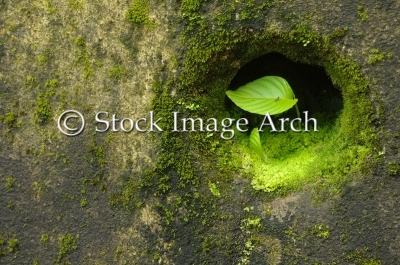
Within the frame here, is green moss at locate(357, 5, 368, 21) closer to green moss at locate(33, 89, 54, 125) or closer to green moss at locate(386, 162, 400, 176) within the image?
green moss at locate(386, 162, 400, 176)

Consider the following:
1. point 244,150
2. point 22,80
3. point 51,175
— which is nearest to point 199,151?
point 244,150

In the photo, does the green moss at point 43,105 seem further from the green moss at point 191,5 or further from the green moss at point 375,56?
the green moss at point 375,56

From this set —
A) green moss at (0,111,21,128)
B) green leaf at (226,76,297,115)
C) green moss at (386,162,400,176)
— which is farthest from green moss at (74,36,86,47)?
green moss at (386,162,400,176)

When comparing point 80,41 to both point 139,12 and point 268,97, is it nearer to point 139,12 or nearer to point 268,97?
point 139,12

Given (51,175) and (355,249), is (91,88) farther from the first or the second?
(355,249)

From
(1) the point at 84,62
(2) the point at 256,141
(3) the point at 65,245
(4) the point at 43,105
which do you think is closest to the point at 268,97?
(2) the point at 256,141

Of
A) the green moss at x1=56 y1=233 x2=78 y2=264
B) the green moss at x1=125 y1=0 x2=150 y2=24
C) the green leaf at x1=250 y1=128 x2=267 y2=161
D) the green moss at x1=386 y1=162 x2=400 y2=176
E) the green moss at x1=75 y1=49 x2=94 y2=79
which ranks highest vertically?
the green moss at x1=125 y1=0 x2=150 y2=24

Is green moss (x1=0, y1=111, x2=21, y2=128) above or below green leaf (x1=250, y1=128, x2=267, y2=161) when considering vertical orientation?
above
